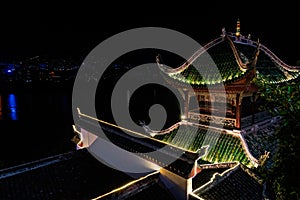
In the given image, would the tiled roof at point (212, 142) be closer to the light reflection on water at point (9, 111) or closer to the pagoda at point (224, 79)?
the pagoda at point (224, 79)

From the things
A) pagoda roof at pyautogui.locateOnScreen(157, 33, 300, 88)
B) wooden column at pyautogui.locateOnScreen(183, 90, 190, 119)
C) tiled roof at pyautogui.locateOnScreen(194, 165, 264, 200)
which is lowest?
tiled roof at pyautogui.locateOnScreen(194, 165, 264, 200)

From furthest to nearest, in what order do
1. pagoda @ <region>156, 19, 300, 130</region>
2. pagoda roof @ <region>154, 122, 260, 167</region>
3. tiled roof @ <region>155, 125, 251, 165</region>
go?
pagoda @ <region>156, 19, 300, 130</region> → tiled roof @ <region>155, 125, 251, 165</region> → pagoda roof @ <region>154, 122, 260, 167</region>

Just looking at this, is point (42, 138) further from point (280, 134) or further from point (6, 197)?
point (280, 134)

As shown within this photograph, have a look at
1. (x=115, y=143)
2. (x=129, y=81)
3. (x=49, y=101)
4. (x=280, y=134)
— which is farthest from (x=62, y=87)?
(x=280, y=134)

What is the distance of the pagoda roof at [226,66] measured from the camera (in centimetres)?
920

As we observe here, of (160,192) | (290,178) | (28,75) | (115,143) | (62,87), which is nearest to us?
(290,178)

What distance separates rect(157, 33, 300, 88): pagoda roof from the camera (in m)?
9.20

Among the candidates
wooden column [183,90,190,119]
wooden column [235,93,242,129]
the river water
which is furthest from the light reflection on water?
wooden column [235,93,242,129]

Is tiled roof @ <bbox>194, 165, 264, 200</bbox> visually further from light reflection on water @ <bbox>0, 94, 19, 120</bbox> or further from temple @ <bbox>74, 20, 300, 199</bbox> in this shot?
light reflection on water @ <bbox>0, 94, 19, 120</bbox>

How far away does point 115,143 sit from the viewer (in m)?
8.38

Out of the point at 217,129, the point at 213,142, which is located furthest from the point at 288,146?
the point at 217,129

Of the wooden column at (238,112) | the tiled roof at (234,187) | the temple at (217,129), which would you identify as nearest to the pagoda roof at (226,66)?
the temple at (217,129)

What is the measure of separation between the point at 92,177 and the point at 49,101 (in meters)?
44.6

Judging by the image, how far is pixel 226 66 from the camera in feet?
31.7
